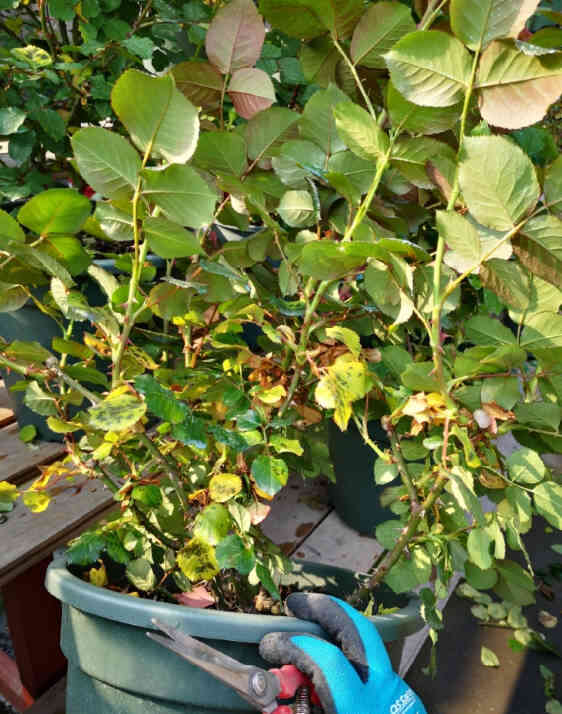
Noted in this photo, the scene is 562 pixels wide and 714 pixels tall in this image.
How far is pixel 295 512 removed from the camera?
4.15 feet

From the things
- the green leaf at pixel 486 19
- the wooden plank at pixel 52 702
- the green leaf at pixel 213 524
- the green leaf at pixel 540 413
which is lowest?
the wooden plank at pixel 52 702

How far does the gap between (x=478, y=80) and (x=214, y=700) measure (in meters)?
0.52

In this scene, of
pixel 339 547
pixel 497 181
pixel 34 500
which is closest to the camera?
pixel 497 181

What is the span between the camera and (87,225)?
0.61 metres

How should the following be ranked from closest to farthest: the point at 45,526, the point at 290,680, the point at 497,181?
the point at 497,181 < the point at 290,680 < the point at 45,526

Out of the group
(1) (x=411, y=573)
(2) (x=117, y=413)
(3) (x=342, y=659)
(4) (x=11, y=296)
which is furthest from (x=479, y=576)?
(4) (x=11, y=296)

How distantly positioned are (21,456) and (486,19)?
85 cm

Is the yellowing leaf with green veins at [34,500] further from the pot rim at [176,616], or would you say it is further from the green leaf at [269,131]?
the green leaf at [269,131]

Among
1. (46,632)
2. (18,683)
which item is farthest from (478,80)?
(18,683)

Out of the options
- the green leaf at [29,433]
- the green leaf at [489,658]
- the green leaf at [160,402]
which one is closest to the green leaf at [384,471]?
the green leaf at [160,402]

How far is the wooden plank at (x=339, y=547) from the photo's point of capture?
1134 millimetres

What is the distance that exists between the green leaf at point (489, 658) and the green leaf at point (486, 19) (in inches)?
48.4

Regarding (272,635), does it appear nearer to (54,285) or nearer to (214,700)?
(214,700)

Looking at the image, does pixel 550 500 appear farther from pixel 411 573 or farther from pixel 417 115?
pixel 417 115
